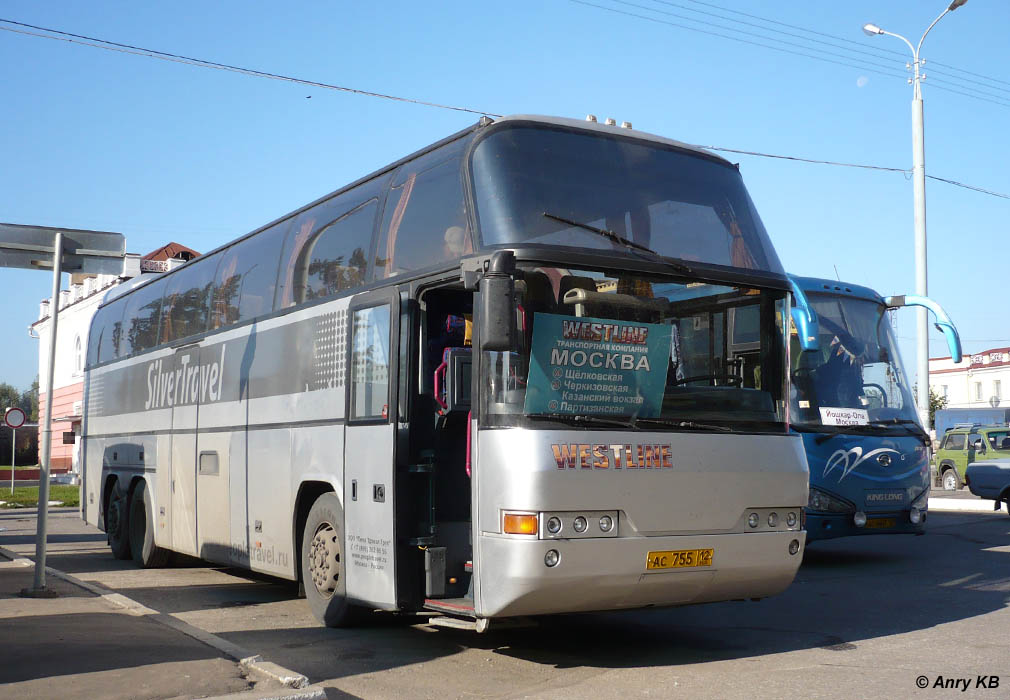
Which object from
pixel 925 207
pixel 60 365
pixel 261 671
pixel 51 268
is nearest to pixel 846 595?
pixel 261 671

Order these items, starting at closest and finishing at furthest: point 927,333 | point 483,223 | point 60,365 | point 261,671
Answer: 1. point 261,671
2. point 483,223
3. point 927,333
4. point 60,365

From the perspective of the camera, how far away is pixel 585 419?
7.07m

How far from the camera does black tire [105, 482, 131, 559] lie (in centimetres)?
1539

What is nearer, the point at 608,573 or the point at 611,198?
the point at 608,573

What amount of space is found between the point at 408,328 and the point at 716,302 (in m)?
2.30

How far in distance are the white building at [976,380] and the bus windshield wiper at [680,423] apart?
78.6 m

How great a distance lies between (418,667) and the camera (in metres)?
7.59

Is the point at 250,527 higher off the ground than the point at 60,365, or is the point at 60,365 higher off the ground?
the point at 60,365

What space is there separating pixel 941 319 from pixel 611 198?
6691 mm

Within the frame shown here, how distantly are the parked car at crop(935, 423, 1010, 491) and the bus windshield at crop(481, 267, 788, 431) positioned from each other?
24.0 m

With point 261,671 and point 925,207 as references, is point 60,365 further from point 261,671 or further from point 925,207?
point 261,671

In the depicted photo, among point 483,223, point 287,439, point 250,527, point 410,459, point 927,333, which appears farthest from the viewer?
point 927,333

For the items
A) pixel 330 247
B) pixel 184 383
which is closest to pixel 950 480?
pixel 184 383

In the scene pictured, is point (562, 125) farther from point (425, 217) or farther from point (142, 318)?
point (142, 318)
